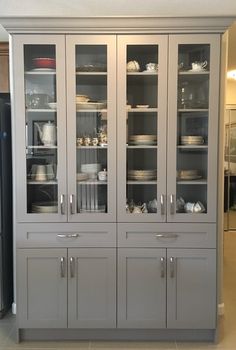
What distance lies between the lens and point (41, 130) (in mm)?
2686

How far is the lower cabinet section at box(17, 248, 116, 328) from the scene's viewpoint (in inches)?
105

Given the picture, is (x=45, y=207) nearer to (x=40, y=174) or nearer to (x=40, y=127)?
(x=40, y=174)

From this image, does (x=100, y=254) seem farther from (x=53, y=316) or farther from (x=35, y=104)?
(x=35, y=104)

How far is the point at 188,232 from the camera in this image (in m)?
2.65

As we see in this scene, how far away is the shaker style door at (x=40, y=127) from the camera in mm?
2580

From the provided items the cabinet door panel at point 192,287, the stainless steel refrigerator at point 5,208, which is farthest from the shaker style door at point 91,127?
the stainless steel refrigerator at point 5,208

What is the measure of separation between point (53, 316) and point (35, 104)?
1.59 metres

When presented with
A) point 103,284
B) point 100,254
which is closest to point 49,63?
point 100,254

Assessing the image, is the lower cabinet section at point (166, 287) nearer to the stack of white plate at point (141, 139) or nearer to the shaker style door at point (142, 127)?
the shaker style door at point (142, 127)

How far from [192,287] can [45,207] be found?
1246 millimetres

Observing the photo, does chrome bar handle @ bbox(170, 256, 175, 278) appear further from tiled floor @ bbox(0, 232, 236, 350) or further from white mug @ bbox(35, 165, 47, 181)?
white mug @ bbox(35, 165, 47, 181)

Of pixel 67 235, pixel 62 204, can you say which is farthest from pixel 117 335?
pixel 62 204

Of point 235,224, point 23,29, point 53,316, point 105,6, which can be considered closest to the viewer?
point 23,29

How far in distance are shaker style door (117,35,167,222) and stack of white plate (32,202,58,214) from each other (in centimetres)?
49
